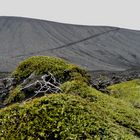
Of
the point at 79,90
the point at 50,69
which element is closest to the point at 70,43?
the point at 50,69

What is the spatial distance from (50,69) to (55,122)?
18.9 feet

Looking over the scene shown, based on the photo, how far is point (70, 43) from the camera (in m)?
101

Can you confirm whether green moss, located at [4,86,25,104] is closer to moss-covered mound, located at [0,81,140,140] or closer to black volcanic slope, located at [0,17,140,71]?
moss-covered mound, located at [0,81,140,140]

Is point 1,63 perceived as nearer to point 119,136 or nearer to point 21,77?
point 21,77

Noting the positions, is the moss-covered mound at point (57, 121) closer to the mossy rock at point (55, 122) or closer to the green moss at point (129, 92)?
the mossy rock at point (55, 122)

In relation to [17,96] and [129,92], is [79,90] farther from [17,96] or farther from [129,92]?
[129,92]

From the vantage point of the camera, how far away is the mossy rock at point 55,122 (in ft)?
17.7

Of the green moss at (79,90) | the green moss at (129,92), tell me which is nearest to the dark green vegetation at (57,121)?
the green moss at (79,90)

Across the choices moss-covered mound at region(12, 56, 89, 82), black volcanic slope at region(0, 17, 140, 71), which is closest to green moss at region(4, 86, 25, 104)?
moss-covered mound at region(12, 56, 89, 82)

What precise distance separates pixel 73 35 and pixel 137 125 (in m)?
104

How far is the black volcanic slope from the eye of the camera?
277ft

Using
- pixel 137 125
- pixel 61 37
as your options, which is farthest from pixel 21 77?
pixel 61 37

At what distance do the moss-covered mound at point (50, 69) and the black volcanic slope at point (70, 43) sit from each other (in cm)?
6081

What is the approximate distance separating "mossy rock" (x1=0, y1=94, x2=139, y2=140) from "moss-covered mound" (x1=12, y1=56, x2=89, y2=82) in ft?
16.2
